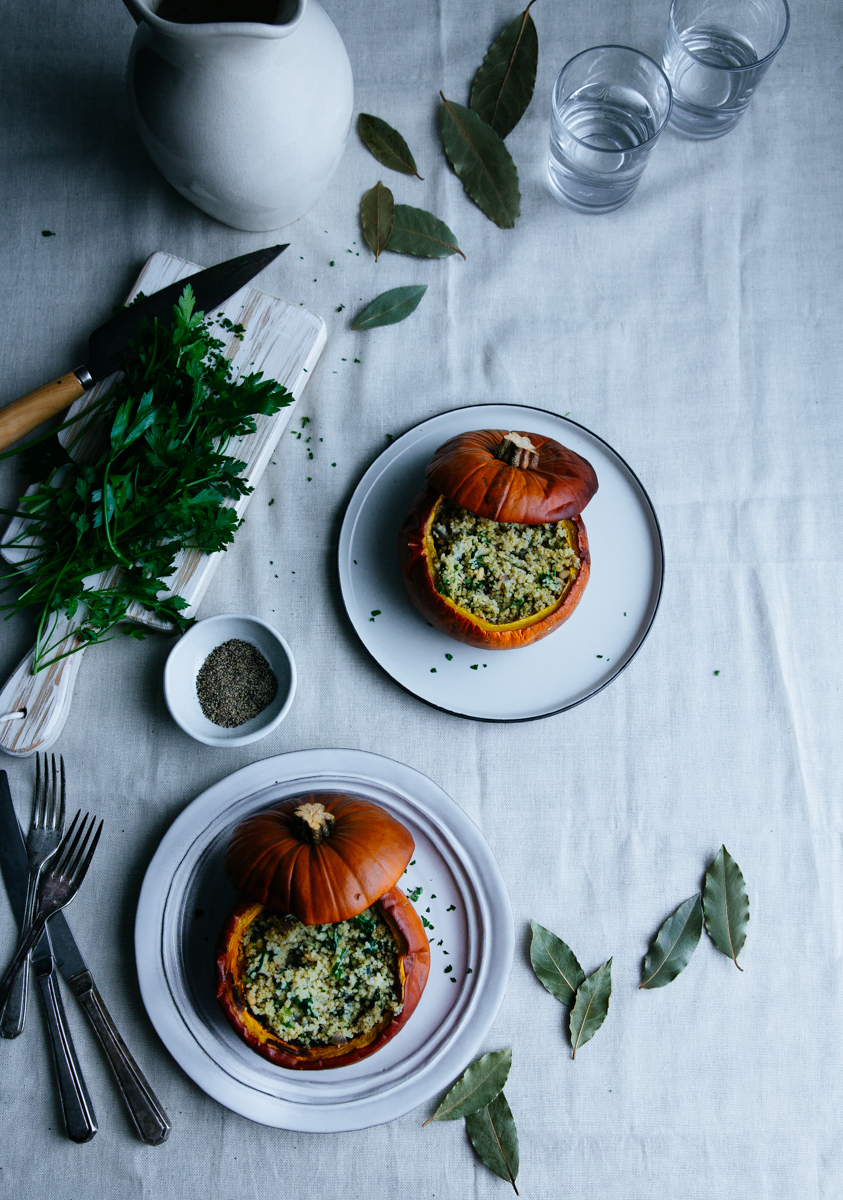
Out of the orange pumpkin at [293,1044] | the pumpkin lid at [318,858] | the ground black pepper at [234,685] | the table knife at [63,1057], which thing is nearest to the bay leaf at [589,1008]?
the orange pumpkin at [293,1044]

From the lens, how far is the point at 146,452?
160cm

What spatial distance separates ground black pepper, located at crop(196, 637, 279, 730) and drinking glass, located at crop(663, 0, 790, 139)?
154cm

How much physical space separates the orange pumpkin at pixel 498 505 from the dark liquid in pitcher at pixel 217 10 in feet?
2.81

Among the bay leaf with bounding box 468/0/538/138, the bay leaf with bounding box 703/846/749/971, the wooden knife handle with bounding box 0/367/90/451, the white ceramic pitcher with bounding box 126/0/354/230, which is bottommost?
the bay leaf with bounding box 703/846/749/971

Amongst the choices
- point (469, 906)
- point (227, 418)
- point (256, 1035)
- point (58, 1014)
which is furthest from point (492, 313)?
point (58, 1014)

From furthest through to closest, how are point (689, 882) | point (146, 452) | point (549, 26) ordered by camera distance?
point (549, 26)
point (689, 882)
point (146, 452)

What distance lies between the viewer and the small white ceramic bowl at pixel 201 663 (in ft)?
5.45

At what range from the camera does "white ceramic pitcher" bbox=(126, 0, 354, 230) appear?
4.57 ft

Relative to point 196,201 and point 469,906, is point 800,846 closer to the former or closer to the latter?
point 469,906

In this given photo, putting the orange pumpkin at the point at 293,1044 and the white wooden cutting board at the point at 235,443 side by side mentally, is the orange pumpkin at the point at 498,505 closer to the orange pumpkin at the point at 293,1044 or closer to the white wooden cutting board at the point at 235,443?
the white wooden cutting board at the point at 235,443

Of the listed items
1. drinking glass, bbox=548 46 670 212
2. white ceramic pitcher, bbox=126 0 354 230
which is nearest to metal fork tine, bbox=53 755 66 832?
white ceramic pitcher, bbox=126 0 354 230

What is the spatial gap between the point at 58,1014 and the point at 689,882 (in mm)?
1327

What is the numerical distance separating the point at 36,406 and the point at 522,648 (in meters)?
1.12

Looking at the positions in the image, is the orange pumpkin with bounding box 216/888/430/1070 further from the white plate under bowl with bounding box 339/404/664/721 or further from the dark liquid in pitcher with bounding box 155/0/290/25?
the dark liquid in pitcher with bounding box 155/0/290/25
